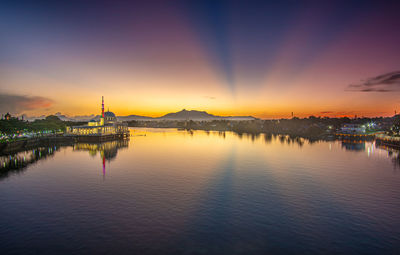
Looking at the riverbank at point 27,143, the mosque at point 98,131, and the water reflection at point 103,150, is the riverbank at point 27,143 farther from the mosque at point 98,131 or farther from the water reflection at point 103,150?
the water reflection at point 103,150

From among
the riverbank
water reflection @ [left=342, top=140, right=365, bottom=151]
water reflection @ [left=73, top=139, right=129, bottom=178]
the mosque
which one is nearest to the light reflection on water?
water reflection @ [left=73, top=139, right=129, bottom=178]

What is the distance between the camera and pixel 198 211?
26.6 meters

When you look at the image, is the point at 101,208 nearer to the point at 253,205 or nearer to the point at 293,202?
the point at 253,205

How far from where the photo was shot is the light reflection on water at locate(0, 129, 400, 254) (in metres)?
19.7

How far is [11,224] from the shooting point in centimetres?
2278

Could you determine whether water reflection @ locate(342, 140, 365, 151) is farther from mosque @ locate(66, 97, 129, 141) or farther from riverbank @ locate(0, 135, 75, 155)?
riverbank @ locate(0, 135, 75, 155)

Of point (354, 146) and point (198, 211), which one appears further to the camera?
point (354, 146)

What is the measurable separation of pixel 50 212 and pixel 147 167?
88.3ft

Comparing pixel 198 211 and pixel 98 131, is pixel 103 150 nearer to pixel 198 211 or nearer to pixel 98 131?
pixel 98 131

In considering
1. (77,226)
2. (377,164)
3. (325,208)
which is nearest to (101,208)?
(77,226)

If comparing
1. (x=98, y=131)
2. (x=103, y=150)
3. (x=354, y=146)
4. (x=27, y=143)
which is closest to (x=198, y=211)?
(x=103, y=150)

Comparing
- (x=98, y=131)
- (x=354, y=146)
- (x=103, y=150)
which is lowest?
(x=354, y=146)

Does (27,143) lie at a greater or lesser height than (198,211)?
greater

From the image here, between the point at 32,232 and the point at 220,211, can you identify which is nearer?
the point at 32,232
